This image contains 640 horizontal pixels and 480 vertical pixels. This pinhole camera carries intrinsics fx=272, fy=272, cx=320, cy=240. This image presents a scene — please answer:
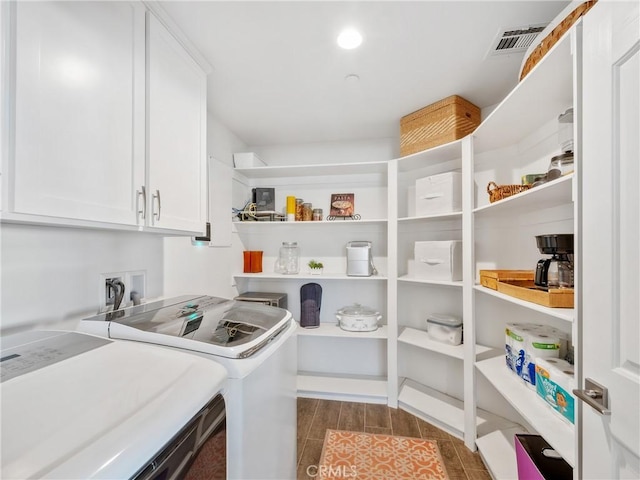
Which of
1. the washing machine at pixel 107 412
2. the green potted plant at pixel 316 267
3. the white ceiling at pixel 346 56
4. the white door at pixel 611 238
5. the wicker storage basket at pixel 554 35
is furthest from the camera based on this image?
the green potted plant at pixel 316 267

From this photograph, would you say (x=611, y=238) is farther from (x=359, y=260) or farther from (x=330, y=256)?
(x=330, y=256)

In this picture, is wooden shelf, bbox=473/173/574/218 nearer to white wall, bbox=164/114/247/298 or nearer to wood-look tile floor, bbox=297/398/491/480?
wood-look tile floor, bbox=297/398/491/480

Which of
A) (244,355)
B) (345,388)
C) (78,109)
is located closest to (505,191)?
(244,355)

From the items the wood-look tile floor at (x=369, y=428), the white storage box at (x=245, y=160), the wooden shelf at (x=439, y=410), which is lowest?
the wood-look tile floor at (x=369, y=428)

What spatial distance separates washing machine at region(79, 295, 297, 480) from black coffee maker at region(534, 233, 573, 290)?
118cm

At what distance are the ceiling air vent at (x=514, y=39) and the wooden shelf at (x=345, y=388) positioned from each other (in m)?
2.53

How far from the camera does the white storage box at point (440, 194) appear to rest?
2023mm

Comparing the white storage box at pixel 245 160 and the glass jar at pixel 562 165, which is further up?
the white storage box at pixel 245 160

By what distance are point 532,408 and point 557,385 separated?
180mm

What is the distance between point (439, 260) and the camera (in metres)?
2.08

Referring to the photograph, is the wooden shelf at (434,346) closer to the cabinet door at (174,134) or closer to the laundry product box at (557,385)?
the laundry product box at (557,385)

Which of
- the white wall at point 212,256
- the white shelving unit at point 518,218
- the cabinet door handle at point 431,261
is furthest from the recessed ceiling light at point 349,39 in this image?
the cabinet door handle at point 431,261

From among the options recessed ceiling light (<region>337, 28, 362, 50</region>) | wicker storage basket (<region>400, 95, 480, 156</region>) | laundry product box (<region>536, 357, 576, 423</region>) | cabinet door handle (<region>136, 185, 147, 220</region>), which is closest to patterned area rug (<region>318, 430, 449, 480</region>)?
laundry product box (<region>536, 357, 576, 423</region>)

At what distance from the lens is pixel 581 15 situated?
966 millimetres
